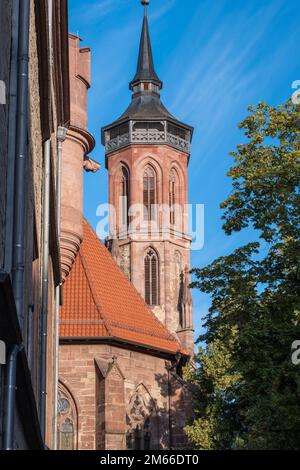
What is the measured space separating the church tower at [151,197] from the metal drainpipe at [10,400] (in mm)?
50627

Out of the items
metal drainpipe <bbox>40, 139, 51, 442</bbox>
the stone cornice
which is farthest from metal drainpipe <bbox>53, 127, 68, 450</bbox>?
the stone cornice

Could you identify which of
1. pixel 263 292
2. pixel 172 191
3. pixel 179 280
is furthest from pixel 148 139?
pixel 263 292

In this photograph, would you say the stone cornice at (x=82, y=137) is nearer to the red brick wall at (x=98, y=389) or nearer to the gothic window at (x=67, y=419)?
the red brick wall at (x=98, y=389)

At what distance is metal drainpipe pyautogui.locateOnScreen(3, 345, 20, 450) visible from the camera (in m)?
6.62

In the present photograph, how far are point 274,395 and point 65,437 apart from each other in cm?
1362

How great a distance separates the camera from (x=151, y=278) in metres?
60.7

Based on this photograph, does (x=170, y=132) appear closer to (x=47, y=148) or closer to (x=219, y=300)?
(x=219, y=300)

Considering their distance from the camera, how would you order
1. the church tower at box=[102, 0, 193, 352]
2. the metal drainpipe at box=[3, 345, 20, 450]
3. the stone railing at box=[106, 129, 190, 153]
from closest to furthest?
the metal drainpipe at box=[3, 345, 20, 450] → the church tower at box=[102, 0, 193, 352] → the stone railing at box=[106, 129, 190, 153]

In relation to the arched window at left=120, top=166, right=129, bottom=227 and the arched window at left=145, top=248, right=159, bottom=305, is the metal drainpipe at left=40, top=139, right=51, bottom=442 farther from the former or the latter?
the arched window at left=120, top=166, right=129, bottom=227

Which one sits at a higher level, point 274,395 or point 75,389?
point 75,389

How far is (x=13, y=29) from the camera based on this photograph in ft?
26.1

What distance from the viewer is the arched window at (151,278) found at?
5991 cm

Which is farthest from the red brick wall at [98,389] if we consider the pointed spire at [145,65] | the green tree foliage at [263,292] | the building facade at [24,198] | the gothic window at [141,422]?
the pointed spire at [145,65]
